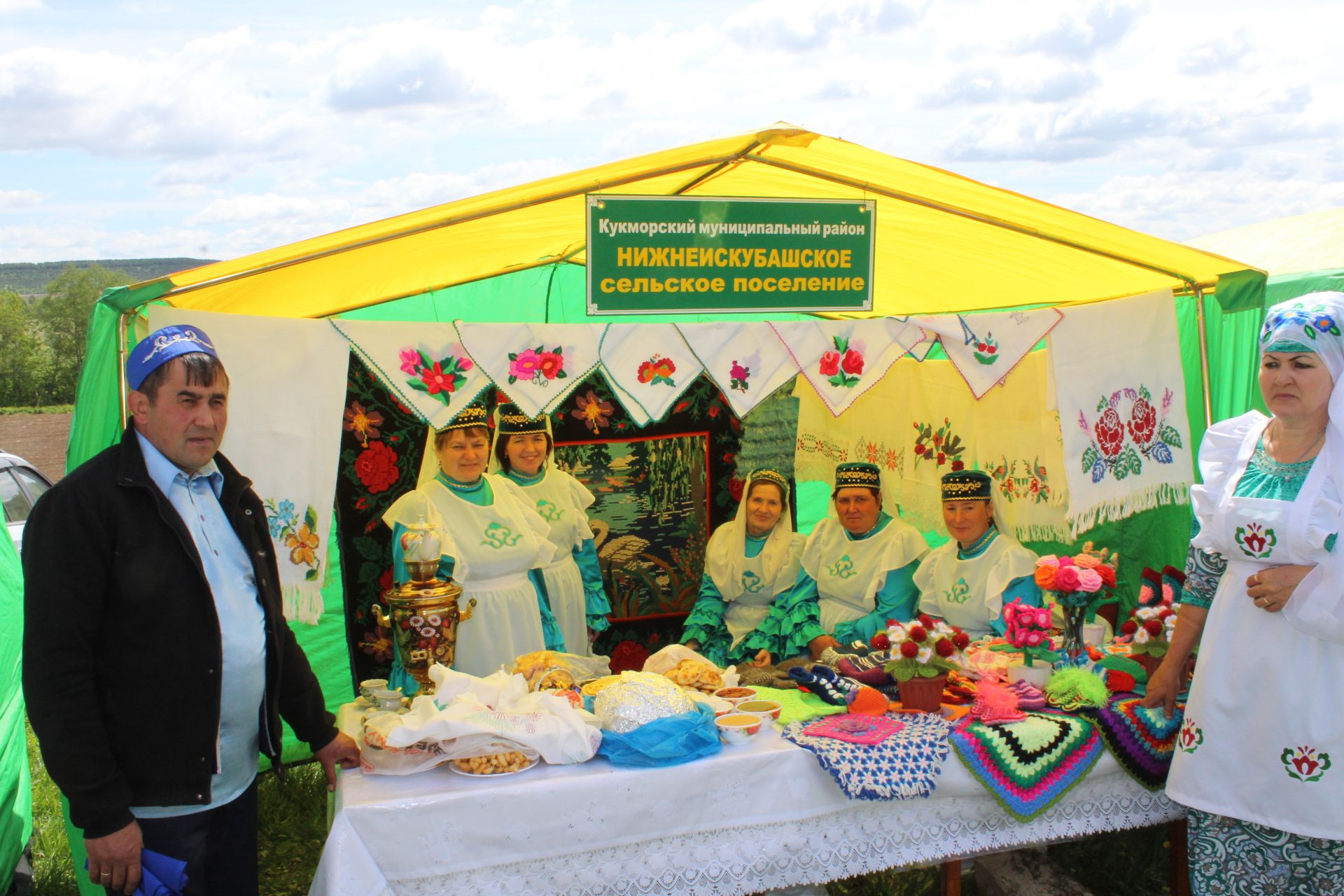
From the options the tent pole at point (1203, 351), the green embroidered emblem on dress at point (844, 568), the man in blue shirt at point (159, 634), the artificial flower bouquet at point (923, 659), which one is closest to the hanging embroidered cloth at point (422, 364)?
the man in blue shirt at point (159, 634)

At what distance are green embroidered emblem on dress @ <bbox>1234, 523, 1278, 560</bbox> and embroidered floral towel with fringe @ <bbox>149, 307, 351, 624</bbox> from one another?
3.08 meters

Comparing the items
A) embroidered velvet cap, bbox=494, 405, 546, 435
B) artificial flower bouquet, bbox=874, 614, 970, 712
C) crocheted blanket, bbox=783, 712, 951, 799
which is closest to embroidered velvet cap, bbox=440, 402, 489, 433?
embroidered velvet cap, bbox=494, 405, 546, 435

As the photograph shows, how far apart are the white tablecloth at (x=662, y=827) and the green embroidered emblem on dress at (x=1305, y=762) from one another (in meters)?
0.57

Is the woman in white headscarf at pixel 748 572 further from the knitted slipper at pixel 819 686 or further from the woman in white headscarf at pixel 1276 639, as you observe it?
the woman in white headscarf at pixel 1276 639

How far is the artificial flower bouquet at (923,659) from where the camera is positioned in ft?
11.3

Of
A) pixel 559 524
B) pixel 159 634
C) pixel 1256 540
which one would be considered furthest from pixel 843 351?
pixel 159 634

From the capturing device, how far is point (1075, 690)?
3.48 meters

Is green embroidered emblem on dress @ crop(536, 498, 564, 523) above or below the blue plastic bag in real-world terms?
above

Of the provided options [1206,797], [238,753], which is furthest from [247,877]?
[1206,797]

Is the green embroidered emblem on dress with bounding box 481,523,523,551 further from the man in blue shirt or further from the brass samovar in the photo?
the man in blue shirt

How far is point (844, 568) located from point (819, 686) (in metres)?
1.59

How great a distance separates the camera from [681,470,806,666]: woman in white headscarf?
5363 millimetres

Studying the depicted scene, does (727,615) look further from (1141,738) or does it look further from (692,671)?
(1141,738)

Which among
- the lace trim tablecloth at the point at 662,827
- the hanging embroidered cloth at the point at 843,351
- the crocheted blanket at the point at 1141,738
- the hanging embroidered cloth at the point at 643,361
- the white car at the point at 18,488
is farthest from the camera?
the white car at the point at 18,488
